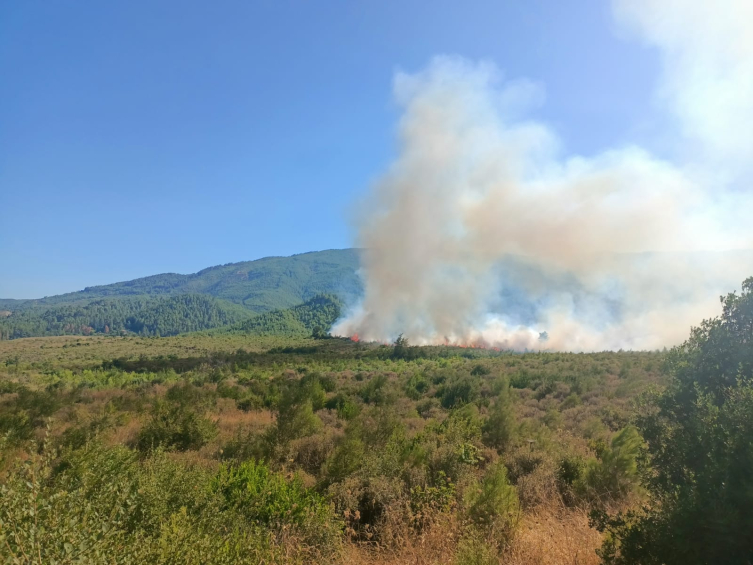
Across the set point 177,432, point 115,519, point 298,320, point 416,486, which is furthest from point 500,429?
point 298,320

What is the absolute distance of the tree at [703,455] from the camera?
13.8ft

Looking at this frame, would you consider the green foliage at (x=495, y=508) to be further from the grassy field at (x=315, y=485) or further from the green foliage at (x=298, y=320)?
the green foliage at (x=298, y=320)

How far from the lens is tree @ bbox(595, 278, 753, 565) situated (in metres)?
4.20

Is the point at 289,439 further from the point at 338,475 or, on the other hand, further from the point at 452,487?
the point at 452,487

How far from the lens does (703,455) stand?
5055 millimetres

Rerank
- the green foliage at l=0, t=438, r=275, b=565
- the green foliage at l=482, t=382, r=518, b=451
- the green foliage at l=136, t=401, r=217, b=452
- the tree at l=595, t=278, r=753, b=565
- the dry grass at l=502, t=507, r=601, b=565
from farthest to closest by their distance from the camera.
A: the green foliage at l=482, t=382, r=518, b=451, the green foliage at l=136, t=401, r=217, b=452, the dry grass at l=502, t=507, r=601, b=565, the tree at l=595, t=278, r=753, b=565, the green foliage at l=0, t=438, r=275, b=565

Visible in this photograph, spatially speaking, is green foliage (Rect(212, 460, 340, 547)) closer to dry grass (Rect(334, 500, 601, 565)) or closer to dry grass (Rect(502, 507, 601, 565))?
dry grass (Rect(334, 500, 601, 565))

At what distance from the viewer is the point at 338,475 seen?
9.51 m

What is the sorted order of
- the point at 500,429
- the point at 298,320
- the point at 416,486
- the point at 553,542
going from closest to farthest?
the point at 553,542 < the point at 416,486 < the point at 500,429 < the point at 298,320

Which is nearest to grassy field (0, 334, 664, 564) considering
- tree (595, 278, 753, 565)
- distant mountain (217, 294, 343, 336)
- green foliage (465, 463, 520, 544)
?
green foliage (465, 463, 520, 544)

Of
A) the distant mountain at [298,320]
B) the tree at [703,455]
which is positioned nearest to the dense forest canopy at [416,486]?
the tree at [703,455]

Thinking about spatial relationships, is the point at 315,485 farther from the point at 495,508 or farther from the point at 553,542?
the point at 553,542

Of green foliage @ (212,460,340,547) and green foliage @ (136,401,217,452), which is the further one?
green foliage @ (136,401,217,452)

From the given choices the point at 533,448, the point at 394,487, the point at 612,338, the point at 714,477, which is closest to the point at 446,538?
the point at 394,487
